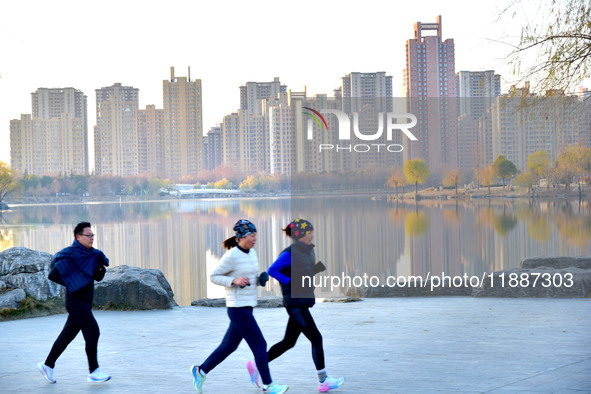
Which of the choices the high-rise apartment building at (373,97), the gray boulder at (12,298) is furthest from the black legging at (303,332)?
the high-rise apartment building at (373,97)

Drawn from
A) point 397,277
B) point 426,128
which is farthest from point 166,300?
point 426,128

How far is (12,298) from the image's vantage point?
12430 mm

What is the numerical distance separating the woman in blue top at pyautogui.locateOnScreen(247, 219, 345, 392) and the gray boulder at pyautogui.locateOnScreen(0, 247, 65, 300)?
22.4ft

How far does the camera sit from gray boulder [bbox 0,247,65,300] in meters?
12.9

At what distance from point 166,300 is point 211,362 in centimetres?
660

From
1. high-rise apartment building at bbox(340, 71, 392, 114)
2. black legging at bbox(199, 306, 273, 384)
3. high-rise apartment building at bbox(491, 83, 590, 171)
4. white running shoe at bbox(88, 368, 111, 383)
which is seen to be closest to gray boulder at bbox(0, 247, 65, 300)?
high-rise apartment building at bbox(340, 71, 392, 114)

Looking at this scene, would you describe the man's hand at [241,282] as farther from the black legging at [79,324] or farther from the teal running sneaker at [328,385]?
the black legging at [79,324]

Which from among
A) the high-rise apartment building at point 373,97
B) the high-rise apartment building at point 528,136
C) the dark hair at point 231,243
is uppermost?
the high-rise apartment building at point 373,97

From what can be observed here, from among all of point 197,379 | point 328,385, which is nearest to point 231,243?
point 197,379

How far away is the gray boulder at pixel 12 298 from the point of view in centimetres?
1229

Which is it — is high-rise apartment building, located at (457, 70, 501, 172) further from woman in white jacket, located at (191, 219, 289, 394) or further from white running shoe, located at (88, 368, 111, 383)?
white running shoe, located at (88, 368, 111, 383)

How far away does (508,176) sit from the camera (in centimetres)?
1586

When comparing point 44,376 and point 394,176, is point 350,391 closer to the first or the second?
point 44,376

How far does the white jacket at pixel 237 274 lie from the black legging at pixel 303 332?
1.47ft
